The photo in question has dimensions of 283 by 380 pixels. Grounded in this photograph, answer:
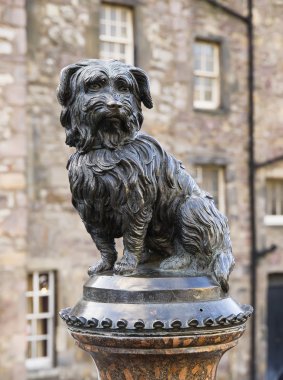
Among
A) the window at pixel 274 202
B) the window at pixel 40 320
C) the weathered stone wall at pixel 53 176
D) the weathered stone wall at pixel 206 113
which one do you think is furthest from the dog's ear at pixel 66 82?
the window at pixel 274 202

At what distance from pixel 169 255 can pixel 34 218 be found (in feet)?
27.1

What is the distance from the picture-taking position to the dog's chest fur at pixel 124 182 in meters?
2.46

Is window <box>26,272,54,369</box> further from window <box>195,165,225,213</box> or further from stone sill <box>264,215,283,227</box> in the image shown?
stone sill <box>264,215,283,227</box>

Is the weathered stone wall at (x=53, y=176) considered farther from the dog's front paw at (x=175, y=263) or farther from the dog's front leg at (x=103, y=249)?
the dog's front paw at (x=175, y=263)

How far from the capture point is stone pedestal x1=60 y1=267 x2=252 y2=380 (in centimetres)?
225

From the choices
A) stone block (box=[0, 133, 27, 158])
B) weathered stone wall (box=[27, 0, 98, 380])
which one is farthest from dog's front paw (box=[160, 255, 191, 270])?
weathered stone wall (box=[27, 0, 98, 380])

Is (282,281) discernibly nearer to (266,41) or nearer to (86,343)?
(266,41)

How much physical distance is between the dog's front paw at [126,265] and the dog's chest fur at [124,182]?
12 cm

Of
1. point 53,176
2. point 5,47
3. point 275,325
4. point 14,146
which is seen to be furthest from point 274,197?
point 5,47

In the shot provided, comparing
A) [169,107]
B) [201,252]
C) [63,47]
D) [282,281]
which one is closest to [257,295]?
[282,281]

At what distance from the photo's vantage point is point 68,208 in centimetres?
1098

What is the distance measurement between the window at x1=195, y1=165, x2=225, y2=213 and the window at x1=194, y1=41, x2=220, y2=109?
120 centimetres

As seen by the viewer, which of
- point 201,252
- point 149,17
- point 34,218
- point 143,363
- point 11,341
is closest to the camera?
point 143,363

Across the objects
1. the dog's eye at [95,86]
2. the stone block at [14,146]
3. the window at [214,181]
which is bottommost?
the window at [214,181]
